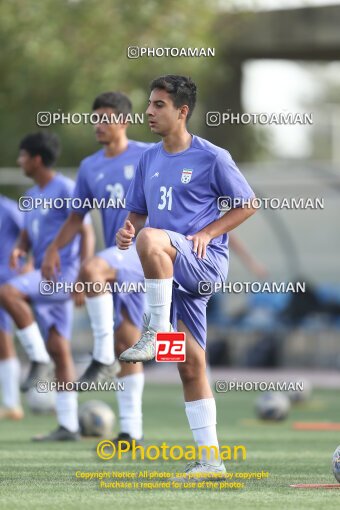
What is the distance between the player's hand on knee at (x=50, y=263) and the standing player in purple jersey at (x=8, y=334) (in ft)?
11.1

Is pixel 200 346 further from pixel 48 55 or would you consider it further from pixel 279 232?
pixel 279 232

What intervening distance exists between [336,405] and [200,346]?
867cm

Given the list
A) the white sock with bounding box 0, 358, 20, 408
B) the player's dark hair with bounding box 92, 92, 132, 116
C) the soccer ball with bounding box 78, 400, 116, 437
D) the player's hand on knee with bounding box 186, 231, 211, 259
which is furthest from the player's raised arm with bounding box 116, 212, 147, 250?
the white sock with bounding box 0, 358, 20, 408

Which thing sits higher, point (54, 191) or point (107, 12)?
point (107, 12)

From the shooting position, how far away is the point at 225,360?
2255cm

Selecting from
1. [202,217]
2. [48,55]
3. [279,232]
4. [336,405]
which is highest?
[48,55]

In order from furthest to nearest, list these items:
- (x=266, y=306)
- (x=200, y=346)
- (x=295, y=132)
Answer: (x=295, y=132) < (x=266, y=306) < (x=200, y=346)

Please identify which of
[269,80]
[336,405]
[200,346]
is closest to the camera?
[200,346]

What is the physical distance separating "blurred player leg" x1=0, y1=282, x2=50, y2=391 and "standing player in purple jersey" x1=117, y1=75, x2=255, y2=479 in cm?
337

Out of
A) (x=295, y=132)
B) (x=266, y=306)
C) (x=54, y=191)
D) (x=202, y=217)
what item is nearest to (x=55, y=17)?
(x=266, y=306)

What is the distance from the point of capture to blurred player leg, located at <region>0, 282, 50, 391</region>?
11266mm

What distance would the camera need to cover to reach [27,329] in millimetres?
11484

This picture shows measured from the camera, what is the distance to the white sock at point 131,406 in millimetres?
10133
